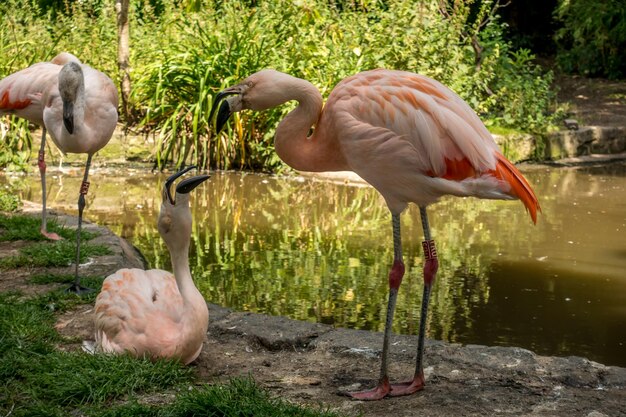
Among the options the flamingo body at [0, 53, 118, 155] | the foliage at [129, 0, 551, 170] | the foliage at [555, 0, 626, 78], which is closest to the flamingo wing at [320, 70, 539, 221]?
the flamingo body at [0, 53, 118, 155]

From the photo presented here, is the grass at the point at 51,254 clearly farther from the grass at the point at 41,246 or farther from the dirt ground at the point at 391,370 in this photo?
the dirt ground at the point at 391,370

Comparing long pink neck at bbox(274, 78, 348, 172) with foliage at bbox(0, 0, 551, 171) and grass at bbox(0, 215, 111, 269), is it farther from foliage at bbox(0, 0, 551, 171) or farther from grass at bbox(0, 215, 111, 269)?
foliage at bbox(0, 0, 551, 171)

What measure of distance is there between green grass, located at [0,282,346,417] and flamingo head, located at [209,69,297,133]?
3.57ft

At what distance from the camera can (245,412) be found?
3359 millimetres

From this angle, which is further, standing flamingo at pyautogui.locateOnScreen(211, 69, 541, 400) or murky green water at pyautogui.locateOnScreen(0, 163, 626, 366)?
murky green water at pyautogui.locateOnScreen(0, 163, 626, 366)

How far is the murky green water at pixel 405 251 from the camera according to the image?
5496mm

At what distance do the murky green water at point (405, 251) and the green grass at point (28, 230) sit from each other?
704 millimetres

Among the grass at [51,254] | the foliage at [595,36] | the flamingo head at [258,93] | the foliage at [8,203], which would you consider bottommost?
the grass at [51,254]

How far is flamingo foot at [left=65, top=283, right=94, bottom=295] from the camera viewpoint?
201 inches

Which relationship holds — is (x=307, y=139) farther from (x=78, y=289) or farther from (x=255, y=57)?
(x=255, y=57)

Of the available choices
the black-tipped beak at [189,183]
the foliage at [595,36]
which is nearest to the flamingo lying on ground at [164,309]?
the black-tipped beak at [189,183]

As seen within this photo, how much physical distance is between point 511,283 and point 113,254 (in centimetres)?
266

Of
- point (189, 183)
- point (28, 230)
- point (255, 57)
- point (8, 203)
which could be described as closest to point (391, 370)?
point (189, 183)

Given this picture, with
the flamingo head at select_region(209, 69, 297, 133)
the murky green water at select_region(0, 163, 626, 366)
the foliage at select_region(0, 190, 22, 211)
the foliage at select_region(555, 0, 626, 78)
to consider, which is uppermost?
the foliage at select_region(555, 0, 626, 78)
